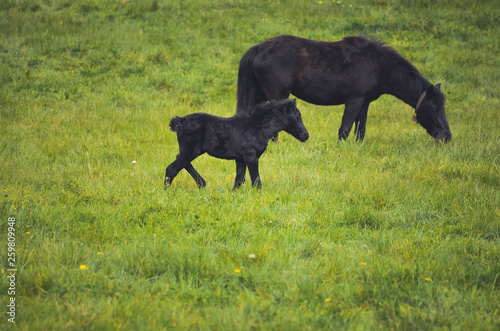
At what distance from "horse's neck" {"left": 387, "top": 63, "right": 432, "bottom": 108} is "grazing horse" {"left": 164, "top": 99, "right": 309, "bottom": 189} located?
3.44m

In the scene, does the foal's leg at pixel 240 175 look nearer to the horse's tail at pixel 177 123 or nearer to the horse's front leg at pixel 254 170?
the horse's front leg at pixel 254 170

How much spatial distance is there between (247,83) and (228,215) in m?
3.90

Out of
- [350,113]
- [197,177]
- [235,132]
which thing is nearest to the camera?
[235,132]

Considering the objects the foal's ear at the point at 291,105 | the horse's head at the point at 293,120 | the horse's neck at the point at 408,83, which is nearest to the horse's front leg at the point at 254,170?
the horse's head at the point at 293,120

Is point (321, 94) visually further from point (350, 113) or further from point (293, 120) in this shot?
point (293, 120)

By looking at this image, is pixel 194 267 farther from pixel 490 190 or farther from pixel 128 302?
pixel 490 190

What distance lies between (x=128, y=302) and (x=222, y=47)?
11878 millimetres

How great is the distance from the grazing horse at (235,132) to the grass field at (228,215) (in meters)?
0.44

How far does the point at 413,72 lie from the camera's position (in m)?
8.01

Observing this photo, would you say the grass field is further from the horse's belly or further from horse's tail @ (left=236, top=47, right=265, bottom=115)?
horse's tail @ (left=236, top=47, right=265, bottom=115)

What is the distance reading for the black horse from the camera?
25.4 ft

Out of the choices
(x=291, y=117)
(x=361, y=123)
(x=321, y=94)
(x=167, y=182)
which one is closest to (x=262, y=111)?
(x=291, y=117)

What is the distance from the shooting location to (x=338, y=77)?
7.75 metres

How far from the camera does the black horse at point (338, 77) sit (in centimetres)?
775
